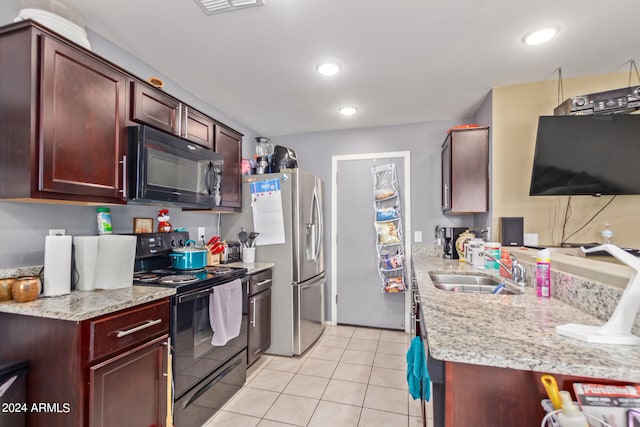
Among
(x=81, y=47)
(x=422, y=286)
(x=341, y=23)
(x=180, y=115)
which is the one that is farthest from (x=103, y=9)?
(x=422, y=286)

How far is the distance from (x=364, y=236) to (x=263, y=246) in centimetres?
132

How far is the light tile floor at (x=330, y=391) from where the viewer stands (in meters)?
1.96

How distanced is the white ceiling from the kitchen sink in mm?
1553

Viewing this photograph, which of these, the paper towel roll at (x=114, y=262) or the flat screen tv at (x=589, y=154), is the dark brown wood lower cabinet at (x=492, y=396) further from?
the flat screen tv at (x=589, y=154)

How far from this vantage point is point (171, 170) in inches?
78.7

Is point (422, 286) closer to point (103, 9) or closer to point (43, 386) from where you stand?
point (43, 386)

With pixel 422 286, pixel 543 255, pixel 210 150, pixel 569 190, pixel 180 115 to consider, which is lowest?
pixel 422 286

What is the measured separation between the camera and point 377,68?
2295mm

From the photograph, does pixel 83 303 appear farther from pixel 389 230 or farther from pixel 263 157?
pixel 389 230

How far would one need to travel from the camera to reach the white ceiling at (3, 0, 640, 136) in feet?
5.44

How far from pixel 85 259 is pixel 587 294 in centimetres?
231

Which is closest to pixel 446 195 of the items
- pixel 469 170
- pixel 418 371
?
pixel 469 170

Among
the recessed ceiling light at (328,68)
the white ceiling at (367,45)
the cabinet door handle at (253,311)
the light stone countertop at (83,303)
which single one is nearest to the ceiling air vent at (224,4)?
the white ceiling at (367,45)

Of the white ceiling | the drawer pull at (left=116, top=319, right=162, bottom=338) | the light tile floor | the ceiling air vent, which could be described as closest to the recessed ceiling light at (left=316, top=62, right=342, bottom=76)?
the white ceiling
